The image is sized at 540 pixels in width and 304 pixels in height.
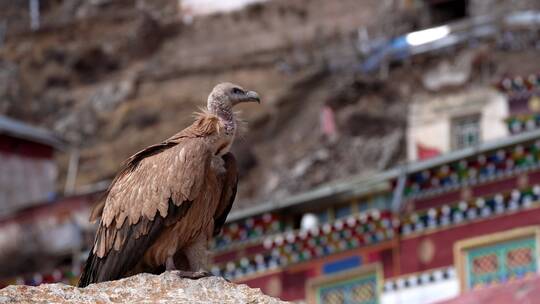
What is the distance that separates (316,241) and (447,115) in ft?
26.2

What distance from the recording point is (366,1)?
50.2 m

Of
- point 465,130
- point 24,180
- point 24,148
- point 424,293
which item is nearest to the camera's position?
point 424,293

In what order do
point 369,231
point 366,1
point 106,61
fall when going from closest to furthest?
point 369,231 → point 366,1 → point 106,61

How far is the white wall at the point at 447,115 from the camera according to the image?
29500mm

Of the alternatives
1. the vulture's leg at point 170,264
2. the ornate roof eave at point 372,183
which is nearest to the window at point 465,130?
the ornate roof eave at point 372,183

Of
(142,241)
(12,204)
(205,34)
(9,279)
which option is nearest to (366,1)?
(205,34)

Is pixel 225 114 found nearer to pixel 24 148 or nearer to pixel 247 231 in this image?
pixel 247 231

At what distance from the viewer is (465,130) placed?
30500 millimetres

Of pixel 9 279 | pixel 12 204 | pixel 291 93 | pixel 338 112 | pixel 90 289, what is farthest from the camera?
pixel 291 93

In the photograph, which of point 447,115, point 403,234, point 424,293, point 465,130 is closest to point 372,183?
point 403,234

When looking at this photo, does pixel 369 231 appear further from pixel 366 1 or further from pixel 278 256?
pixel 366 1

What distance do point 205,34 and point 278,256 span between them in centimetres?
2966

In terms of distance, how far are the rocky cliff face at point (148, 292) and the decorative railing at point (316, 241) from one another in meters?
15.2

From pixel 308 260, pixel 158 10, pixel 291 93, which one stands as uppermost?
pixel 158 10
